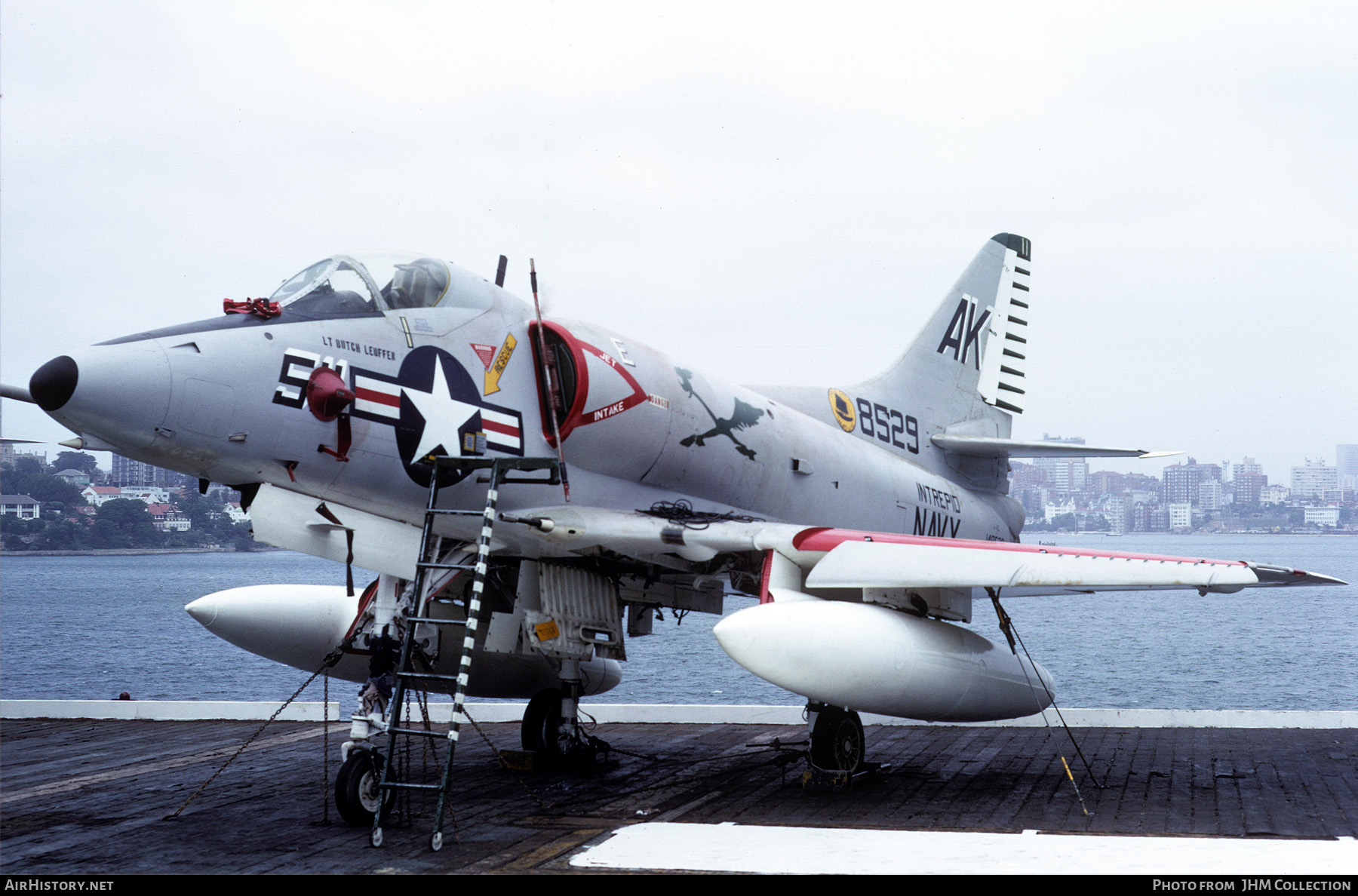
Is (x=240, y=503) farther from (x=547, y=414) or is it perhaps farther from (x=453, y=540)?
(x=547, y=414)

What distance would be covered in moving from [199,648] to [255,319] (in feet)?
207

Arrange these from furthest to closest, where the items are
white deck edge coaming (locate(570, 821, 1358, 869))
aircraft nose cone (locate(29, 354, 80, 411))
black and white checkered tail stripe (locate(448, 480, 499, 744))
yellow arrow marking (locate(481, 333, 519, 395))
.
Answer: yellow arrow marking (locate(481, 333, 519, 395)) < black and white checkered tail stripe (locate(448, 480, 499, 744)) < aircraft nose cone (locate(29, 354, 80, 411)) < white deck edge coaming (locate(570, 821, 1358, 869))

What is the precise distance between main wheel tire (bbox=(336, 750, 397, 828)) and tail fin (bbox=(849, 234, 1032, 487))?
796 centimetres

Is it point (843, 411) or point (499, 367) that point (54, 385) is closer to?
point (499, 367)

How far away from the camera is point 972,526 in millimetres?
14688

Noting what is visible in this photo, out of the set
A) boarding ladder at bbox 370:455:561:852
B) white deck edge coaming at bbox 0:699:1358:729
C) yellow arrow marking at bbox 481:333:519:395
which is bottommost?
white deck edge coaming at bbox 0:699:1358:729

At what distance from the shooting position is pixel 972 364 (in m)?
15.9

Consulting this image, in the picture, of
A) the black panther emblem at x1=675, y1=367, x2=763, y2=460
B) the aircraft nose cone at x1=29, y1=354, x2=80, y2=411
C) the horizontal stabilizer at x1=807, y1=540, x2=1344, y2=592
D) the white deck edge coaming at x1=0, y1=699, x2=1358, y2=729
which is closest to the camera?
the aircraft nose cone at x1=29, y1=354, x2=80, y2=411

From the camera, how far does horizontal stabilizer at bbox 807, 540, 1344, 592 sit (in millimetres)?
9266

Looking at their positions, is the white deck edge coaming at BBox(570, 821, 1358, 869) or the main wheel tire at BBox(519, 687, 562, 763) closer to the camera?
the white deck edge coaming at BBox(570, 821, 1358, 869)

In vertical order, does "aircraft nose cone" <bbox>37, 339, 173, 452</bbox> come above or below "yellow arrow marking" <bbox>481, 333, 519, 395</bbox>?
below

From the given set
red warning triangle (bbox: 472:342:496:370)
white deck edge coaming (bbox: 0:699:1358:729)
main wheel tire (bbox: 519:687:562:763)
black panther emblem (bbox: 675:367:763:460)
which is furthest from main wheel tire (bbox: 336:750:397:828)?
white deck edge coaming (bbox: 0:699:1358:729)

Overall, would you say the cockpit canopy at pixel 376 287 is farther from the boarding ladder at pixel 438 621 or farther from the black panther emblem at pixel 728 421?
the black panther emblem at pixel 728 421

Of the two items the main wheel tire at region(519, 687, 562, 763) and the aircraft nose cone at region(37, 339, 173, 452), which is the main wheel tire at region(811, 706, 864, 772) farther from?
the aircraft nose cone at region(37, 339, 173, 452)
